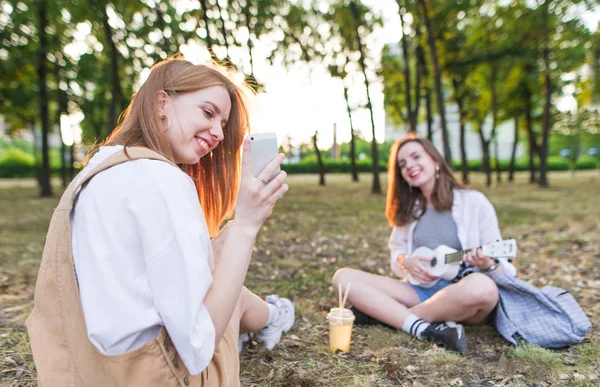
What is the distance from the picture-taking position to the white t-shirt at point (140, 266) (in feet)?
3.86

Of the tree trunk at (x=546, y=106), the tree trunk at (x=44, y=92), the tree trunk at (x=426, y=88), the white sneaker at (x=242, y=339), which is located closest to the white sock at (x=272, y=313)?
the white sneaker at (x=242, y=339)

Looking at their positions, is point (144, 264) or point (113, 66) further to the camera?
point (113, 66)

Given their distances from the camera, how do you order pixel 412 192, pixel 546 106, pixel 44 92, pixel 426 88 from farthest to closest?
pixel 426 88
pixel 546 106
pixel 44 92
pixel 412 192

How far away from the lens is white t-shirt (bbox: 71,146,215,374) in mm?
1176

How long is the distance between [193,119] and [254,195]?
0.35 m

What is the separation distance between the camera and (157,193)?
1205 mm

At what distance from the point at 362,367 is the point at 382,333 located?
55 cm

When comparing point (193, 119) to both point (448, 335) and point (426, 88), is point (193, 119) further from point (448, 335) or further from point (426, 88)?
point (426, 88)

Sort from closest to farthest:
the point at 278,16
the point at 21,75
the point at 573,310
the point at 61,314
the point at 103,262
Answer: the point at 103,262 → the point at 61,314 → the point at 573,310 → the point at 21,75 → the point at 278,16

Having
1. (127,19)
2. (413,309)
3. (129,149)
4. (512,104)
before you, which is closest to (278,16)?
(127,19)

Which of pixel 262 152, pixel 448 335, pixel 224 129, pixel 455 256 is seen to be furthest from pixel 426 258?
pixel 262 152

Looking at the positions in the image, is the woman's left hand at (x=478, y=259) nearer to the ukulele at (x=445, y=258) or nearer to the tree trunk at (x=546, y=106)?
the ukulele at (x=445, y=258)

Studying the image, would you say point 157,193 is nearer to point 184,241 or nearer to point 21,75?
point 184,241

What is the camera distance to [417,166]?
3340 millimetres
